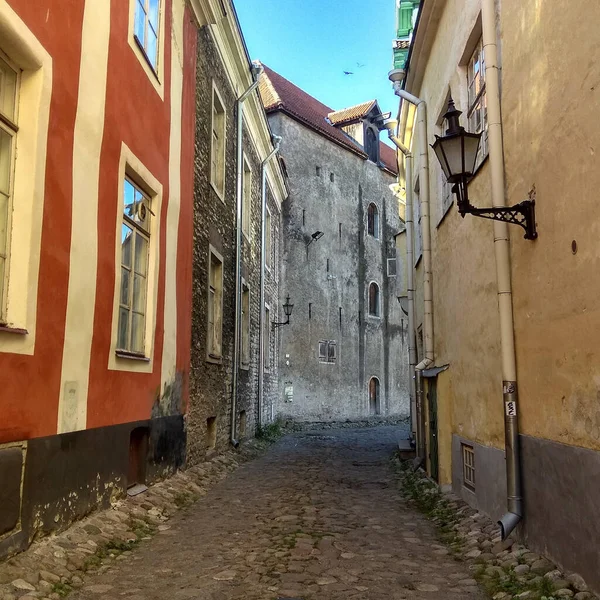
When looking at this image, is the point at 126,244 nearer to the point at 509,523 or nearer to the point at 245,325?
the point at 509,523

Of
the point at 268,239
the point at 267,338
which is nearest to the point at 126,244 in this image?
the point at 267,338

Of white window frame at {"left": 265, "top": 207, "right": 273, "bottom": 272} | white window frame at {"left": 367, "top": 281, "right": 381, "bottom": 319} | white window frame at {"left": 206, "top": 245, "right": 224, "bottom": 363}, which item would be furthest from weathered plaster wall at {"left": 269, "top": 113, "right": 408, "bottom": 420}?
white window frame at {"left": 206, "top": 245, "right": 224, "bottom": 363}

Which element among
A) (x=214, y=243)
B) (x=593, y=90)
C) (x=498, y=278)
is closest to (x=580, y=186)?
(x=593, y=90)

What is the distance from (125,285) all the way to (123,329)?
0.42 m

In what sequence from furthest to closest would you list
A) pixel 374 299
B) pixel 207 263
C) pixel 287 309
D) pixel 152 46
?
pixel 374 299 → pixel 287 309 → pixel 207 263 → pixel 152 46

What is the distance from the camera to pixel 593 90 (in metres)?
3.36

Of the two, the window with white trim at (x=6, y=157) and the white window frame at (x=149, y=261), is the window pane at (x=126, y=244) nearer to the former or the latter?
the white window frame at (x=149, y=261)

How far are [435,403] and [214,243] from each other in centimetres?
421

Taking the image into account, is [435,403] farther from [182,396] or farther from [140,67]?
[140,67]

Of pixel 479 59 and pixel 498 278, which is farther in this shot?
pixel 479 59

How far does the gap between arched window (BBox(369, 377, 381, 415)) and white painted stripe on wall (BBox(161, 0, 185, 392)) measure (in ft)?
57.9

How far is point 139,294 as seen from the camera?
6.46m

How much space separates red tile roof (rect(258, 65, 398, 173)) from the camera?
21.0 meters

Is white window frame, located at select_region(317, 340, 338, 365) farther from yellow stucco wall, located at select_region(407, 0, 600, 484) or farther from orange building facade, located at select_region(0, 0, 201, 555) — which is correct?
yellow stucco wall, located at select_region(407, 0, 600, 484)
